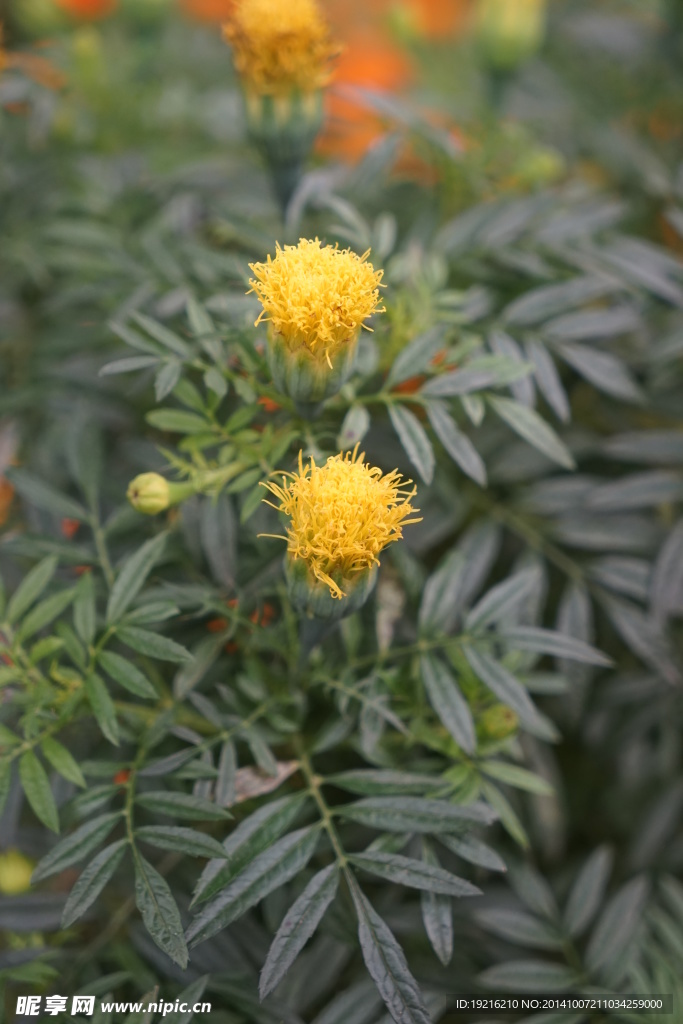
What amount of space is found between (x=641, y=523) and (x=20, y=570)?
0.58 metres

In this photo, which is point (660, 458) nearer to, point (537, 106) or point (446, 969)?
point (446, 969)

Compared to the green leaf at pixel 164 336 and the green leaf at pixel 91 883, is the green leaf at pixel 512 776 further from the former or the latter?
the green leaf at pixel 164 336

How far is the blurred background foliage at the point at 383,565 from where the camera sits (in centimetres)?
61

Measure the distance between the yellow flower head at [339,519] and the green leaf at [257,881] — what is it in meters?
0.17

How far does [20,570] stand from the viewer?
0.80m

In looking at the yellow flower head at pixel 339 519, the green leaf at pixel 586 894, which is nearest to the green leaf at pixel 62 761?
the yellow flower head at pixel 339 519

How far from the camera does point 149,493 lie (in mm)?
595

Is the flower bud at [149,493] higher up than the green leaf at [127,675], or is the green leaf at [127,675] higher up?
the flower bud at [149,493]

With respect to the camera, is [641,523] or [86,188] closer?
[641,523]

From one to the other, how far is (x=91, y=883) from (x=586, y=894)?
0.43 metres

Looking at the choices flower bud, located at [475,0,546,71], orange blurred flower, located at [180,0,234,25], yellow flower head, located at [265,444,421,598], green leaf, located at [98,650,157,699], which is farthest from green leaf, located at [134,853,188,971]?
orange blurred flower, located at [180,0,234,25]

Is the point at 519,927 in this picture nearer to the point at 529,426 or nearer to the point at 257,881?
the point at 257,881

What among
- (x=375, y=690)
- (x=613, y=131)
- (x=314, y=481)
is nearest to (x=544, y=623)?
(x=375, y=690)

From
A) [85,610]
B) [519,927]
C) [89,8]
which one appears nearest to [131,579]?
[85,610]
